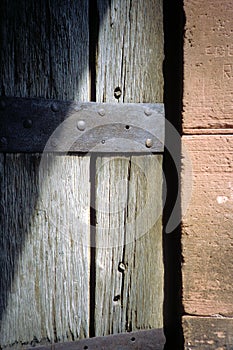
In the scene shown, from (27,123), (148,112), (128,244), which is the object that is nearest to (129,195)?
(128,244)

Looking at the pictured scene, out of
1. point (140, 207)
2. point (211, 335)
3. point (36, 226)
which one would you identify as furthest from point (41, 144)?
point (211, 335)

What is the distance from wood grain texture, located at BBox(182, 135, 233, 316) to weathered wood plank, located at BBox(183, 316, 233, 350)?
0.9 inches

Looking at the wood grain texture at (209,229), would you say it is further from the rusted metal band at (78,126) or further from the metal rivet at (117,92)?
the metal rivet at (117,92)

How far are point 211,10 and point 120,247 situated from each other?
0.73 m

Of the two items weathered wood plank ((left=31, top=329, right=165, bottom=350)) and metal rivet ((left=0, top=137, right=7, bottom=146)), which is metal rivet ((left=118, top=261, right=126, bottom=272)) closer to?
weathered wood plank ((left=31, top=329, right=165, bottom=350))

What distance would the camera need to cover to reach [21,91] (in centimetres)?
130

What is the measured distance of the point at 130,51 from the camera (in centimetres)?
145

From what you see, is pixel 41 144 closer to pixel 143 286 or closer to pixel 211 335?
pixel 143 286

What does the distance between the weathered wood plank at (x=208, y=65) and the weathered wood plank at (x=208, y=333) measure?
553 mm

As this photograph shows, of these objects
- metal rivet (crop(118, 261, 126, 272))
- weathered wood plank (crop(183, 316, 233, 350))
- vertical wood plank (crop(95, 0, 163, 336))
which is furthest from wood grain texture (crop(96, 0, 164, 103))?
weathered wood plank (crop(183, 316, 233, 350))

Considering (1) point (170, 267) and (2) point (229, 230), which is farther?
(1) point (170, 267)

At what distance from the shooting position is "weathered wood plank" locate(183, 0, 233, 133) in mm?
1399

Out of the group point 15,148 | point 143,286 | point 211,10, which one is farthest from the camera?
point 143,286

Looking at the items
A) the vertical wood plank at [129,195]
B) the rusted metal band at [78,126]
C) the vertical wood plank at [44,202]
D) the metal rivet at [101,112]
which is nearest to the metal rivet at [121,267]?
the vertical wood plank at [129,195]
